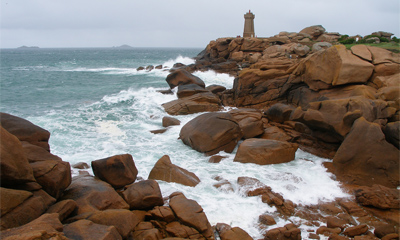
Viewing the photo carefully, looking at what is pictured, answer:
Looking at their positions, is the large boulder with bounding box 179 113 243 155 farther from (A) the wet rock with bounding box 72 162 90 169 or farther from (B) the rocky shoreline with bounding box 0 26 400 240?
(A) the wet rock with bounding box 72 162 90 169

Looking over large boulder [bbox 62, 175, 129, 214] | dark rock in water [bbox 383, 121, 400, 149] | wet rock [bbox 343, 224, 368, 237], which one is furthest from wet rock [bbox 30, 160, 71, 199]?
dark rock in water [bbox 383, 121, 400, 149]

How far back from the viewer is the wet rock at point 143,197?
738cm

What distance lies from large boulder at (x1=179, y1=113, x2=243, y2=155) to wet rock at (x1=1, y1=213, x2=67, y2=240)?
24.0 ft

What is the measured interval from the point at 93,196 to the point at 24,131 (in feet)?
10.3

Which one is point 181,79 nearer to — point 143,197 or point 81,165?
point 81,165

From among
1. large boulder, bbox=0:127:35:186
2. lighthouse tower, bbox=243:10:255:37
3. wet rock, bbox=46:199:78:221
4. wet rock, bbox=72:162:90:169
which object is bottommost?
wet rock, bbox=72:162:90:169

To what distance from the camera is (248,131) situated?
1300 cm

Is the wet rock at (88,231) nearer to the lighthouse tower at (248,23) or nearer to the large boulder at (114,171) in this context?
the large boulder at (114,171)

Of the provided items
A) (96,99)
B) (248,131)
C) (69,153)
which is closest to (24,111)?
(96,99)

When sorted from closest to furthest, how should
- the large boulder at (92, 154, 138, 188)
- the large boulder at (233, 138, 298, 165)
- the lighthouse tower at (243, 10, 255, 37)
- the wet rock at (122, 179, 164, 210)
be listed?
the wet rock at (122, 179, 164, 210)
the large boulder at (92, 154, 138, 188)
the large boulder at (233, 138, 298, 165)
the lighthouse tower at (243, 10, 255, 37)

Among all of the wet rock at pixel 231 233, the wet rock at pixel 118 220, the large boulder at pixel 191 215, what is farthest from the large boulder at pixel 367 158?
the wet rock at pixel 118 220

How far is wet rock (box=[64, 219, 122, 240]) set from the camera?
5102 mm

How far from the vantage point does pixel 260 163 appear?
10711 millimetres

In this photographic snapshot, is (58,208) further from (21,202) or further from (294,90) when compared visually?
(294,90)
